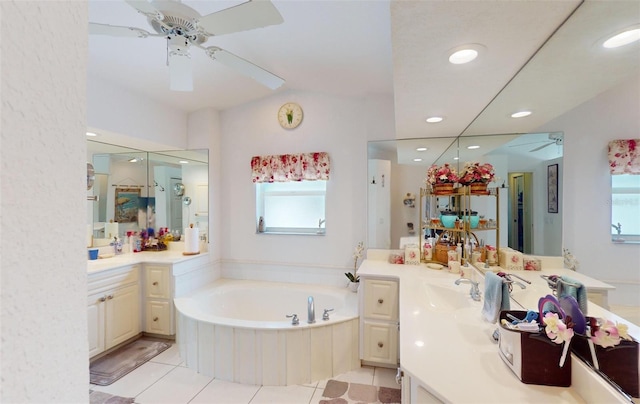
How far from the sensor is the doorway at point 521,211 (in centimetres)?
139

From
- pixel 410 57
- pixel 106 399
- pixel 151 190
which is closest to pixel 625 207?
pixel 410 57

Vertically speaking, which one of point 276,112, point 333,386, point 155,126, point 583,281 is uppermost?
point 276,112

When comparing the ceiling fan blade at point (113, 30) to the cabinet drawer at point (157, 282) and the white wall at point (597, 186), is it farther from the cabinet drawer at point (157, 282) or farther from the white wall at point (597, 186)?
the cabinet drawer at point (157, 282)

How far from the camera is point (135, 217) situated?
11.8 feet

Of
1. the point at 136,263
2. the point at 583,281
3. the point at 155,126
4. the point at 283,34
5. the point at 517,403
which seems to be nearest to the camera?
the point at 517,403

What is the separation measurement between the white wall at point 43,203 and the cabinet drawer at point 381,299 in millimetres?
2223

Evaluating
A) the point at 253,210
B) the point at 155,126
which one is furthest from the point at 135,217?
the point at 253,210

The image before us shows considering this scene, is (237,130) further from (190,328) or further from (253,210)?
(190,328)

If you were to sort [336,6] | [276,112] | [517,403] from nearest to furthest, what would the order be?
[517,403], [336,6], [276,112]

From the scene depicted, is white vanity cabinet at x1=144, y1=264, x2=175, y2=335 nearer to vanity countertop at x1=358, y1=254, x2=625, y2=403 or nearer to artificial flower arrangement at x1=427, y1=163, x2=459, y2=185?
vanity countertop at x1=358, y1=254, x2=625, y2=403

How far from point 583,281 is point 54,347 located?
1.46m

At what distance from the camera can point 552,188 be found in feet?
3.92

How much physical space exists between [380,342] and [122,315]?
8.12ft

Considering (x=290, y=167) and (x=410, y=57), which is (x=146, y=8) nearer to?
(x=410, y=57)
